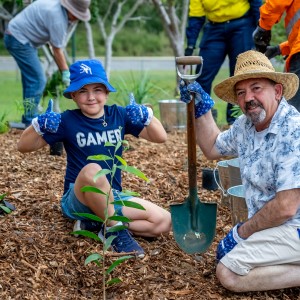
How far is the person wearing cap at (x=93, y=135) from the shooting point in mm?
3504

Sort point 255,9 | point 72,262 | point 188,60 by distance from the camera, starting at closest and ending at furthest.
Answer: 1. point 188,60
2. point 72,262
3. point 255,9

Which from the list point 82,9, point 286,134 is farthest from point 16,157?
point 286,134

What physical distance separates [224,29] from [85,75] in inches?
127

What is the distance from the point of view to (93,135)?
141 inches

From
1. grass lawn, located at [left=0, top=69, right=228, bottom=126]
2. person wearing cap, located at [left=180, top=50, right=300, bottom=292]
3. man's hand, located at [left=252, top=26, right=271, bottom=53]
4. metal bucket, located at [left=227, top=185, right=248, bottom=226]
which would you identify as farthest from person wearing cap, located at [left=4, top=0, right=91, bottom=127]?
person wearing cap, located at [left=180, top=50, right=300, bottom=292]

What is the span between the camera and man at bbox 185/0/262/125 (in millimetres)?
6430

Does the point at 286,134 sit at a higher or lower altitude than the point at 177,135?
higher

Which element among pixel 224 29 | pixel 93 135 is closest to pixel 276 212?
pixel 93 135

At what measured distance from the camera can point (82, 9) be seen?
6547mm

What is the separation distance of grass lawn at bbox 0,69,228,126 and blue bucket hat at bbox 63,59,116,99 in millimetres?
3153

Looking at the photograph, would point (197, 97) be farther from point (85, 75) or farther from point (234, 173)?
point (234, 173)

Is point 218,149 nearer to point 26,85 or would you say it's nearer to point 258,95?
point 258,95

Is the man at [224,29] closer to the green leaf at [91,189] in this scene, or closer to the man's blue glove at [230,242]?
the man's blue glove at [230,242]

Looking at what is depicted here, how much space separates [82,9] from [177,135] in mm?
1484
